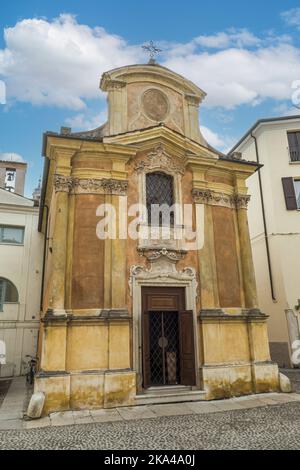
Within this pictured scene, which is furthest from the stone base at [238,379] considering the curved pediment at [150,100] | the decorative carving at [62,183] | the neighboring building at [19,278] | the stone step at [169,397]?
the neighboring building at [19,278]

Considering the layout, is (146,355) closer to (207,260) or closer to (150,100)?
(207,260)

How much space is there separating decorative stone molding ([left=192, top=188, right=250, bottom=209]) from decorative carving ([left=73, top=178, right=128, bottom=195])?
253 cm

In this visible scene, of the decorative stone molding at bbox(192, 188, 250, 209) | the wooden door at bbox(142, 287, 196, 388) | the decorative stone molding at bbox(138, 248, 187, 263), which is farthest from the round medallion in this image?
the wooden door at bbox(142, 287, 196, 388)

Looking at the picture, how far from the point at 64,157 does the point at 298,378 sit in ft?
37.1

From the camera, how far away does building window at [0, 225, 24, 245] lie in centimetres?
1819

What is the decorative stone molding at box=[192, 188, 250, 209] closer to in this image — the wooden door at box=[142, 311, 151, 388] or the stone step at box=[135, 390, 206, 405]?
the wooden door at box=[142, 311, 151, 388]

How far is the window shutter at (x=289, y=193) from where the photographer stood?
16500 millimetres

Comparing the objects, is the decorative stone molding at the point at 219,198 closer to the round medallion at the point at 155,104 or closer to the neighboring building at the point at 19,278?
the round medallion at the point at 155,104

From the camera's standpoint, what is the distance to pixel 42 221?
17.5 meters

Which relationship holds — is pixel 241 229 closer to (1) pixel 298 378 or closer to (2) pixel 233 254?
(2) pixel 233 254

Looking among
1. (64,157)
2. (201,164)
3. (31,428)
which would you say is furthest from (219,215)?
(31,428)

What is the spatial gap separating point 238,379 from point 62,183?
7.69 m

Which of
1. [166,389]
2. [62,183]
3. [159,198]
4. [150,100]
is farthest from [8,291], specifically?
[150,100]

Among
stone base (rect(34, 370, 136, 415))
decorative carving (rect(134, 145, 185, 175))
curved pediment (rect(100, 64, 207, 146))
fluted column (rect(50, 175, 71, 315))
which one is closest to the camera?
stone base (rect(34, 370, 136, 415))
